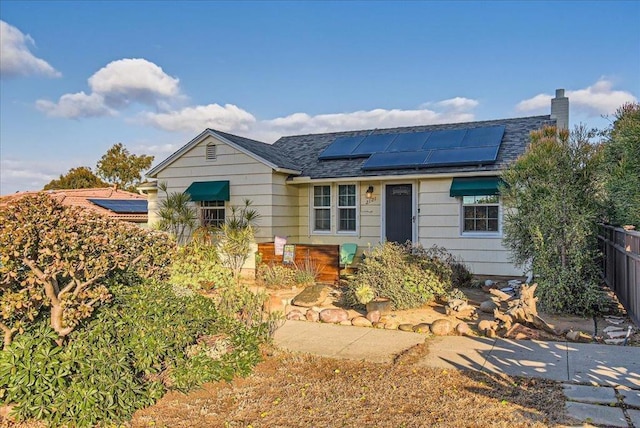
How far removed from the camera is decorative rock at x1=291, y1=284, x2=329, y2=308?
27.5ft

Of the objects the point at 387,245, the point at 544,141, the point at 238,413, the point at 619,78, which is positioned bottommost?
the point at 238,413

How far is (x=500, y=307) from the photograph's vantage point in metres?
7.05

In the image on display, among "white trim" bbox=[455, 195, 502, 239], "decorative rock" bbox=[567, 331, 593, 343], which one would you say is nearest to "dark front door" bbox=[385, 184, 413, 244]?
"white trim" bbox=[455, 195, 502, 239]

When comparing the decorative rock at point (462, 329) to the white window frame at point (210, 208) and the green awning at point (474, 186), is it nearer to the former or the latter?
the green awning at point (474, 186)

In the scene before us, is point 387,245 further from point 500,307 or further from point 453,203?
point 453,203

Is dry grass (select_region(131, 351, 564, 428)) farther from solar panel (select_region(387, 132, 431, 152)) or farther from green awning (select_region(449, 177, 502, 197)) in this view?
solar panel (select_region(387, 132, 431, 152))

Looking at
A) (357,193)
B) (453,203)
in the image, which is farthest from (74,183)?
(453,203)

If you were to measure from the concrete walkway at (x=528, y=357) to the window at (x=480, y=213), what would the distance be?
18.8ft

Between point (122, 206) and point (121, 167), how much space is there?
18.1 m

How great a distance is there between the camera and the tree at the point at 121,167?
3512cm

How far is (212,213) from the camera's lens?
1331 centimetres

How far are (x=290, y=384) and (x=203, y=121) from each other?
67.1ft

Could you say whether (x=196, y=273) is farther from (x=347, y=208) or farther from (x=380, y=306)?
(x=347, y=208)

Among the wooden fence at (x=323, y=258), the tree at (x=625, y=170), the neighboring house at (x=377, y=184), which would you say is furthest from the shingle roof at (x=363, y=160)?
the wooden fence at (x=323, y=258)
